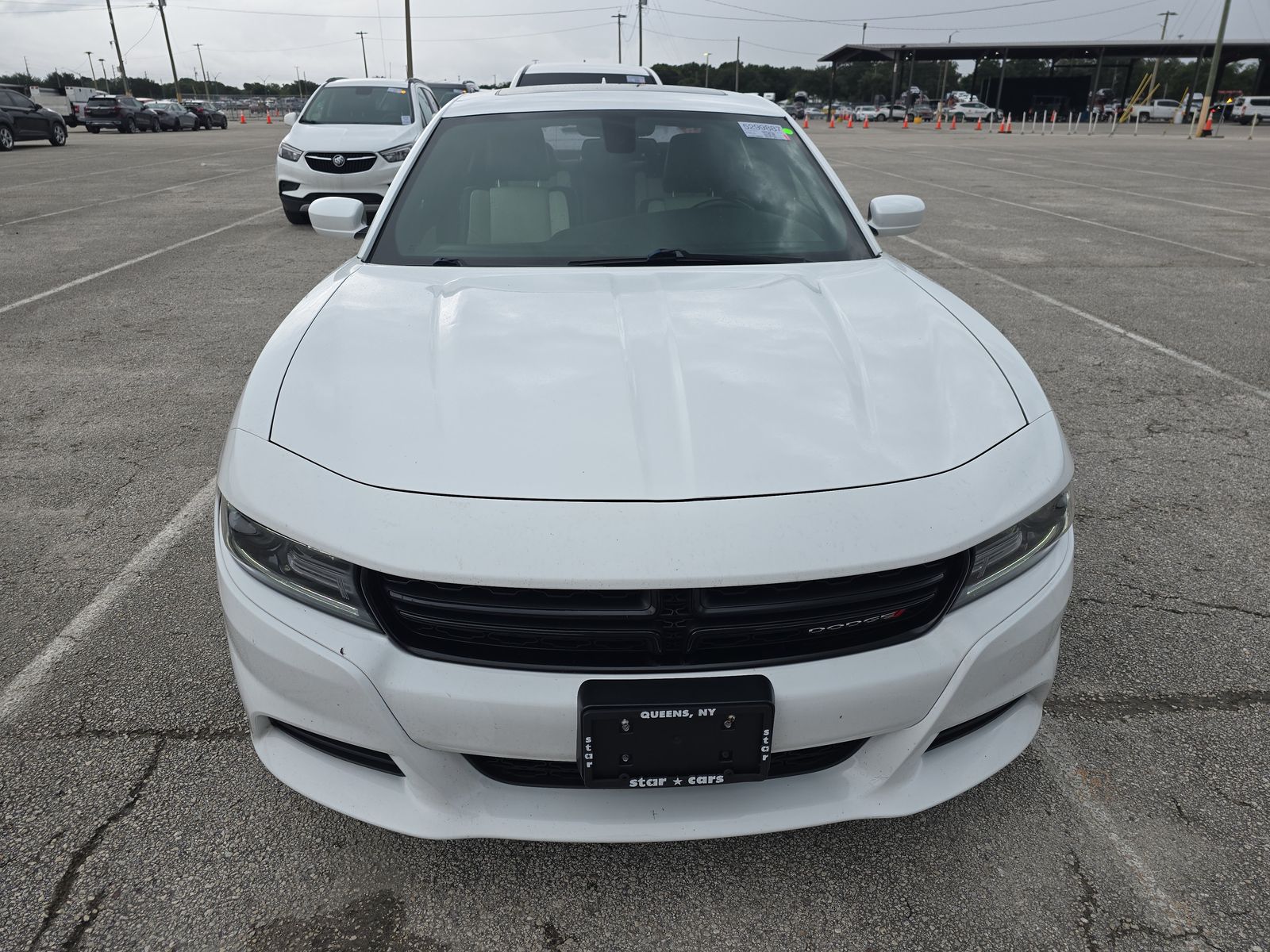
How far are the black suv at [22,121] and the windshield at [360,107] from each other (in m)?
17.8

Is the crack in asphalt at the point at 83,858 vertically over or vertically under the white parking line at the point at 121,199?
under

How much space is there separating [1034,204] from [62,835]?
13649mm

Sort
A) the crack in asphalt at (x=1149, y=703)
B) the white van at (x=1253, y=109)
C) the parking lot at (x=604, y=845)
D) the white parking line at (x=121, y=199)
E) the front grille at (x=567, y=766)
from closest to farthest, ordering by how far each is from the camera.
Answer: the front grille at (x=567, y=766) < the parking lot at (x=604, y=845) < the crack in asphalt at (x=1149, y=703) < the white parking line at (x=121, y=199) < the white van at (x=1253, y=109)

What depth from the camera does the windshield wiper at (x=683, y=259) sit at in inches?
103

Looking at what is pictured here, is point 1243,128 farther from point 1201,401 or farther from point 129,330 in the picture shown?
point 129,330

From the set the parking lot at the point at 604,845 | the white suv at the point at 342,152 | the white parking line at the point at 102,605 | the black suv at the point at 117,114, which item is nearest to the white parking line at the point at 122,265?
the white suv at the point at 342,152

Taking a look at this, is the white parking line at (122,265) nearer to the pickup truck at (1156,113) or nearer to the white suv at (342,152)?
the white suv at (342,152)

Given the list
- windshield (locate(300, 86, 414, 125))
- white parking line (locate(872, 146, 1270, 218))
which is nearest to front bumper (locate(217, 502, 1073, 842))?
windshield (locate(300, 86, 414, 125))

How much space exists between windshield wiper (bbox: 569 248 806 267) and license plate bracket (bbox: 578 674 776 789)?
1.48 metres

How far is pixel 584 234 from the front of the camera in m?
2.75

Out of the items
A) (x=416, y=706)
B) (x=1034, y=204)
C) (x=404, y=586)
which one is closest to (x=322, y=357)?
(x=404, y=586)

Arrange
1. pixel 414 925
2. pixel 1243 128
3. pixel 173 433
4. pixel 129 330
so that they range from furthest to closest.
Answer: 1. pixel 1243 128
2. pixel 129 330
3. pixel 173 433
4. pixel 414 925

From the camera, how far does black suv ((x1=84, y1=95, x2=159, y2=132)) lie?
34.3 metres

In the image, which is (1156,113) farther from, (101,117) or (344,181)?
(344,181)
